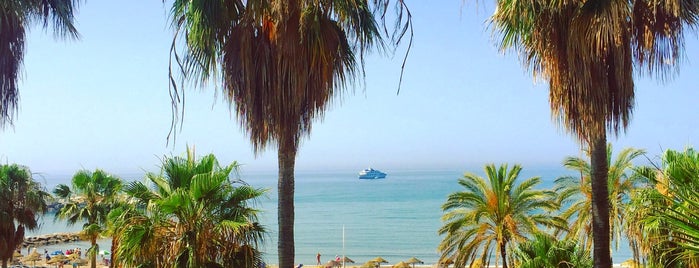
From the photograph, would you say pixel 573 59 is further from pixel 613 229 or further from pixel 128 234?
pixel 613 229

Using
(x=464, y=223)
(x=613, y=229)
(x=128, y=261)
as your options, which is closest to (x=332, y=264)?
(x=464, y=223)

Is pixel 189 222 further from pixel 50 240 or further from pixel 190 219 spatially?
pixel 50 240

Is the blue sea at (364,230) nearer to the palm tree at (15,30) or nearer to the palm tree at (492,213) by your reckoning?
the palm tree at (492,213)

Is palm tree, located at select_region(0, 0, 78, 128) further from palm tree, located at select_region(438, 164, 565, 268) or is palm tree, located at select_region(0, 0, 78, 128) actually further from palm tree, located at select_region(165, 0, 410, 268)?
palm tree, located at select_region(438, 164, 565, 268)

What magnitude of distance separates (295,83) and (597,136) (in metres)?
4.67

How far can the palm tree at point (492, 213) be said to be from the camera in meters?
18.7

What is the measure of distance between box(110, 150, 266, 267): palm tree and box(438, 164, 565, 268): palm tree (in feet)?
34.7

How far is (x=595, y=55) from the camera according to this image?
30.3ft

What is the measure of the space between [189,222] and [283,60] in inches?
129

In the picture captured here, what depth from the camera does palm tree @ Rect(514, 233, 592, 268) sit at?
41.3 feet

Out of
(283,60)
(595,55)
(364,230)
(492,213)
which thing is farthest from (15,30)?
(364,230)

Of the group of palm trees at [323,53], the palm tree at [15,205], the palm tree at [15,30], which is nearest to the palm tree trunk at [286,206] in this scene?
the group of palm trees at [323,53]

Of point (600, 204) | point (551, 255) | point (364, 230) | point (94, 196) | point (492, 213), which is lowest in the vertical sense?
point (364, 230)

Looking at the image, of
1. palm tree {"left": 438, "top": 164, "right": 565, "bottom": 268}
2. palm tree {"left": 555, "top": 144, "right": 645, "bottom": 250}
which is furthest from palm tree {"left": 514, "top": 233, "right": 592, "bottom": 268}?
palm tree {"left": 438, "top": 164, "right": 565, "bottom": 268}
